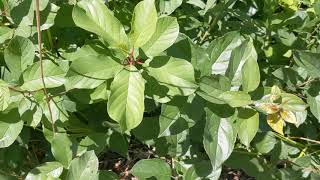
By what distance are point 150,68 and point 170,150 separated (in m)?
0.50

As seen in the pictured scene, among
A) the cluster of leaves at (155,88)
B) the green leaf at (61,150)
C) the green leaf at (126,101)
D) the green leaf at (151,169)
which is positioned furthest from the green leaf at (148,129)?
the green leaf at (126,101)

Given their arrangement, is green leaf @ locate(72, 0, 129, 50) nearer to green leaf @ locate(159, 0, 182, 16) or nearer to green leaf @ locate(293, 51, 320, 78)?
green leaf @ locate(159, 0, 182, 16)

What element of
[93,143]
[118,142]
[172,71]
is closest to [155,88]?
[172,71]

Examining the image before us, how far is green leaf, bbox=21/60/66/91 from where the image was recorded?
124cm

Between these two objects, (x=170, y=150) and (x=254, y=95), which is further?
(x=170, y=150)

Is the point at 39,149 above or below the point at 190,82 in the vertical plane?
below

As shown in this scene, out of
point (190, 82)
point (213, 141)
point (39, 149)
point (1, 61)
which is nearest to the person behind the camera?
point (190, 82)

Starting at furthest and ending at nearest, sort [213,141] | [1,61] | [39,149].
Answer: [39,149]
[1,61]
[213,141]

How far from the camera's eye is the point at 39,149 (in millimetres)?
1841

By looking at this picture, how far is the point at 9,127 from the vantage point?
4.25 feet

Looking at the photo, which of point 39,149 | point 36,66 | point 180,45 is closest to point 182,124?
point 180,45

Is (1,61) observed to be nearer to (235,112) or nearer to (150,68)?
(150,68)

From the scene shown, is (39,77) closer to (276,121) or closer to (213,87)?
(213,87)

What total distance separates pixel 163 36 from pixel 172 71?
9 cm
